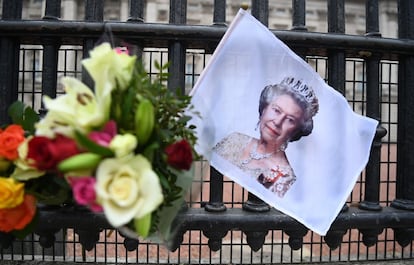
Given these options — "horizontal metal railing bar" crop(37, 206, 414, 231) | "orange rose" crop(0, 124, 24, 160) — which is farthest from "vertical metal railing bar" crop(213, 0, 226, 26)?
"orange rose" crop(0, 124, 24, 160)

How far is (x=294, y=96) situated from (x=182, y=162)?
2.31 feet

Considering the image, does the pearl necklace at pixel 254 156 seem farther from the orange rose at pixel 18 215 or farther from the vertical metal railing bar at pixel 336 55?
the orange rose at pixel 18 215

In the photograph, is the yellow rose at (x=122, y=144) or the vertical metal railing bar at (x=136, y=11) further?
the vertical metal railing bar at (x=136, y=11)

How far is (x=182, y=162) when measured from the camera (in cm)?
82

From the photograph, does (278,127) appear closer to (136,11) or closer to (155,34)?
(155,34)

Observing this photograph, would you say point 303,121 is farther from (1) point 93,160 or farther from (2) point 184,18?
(1) point 93,160

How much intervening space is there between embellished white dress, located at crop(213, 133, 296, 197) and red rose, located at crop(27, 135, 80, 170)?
65 centimetres

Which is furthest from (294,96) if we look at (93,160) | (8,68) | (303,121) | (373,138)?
(8,68)

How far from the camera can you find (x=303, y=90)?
1399 millimetres

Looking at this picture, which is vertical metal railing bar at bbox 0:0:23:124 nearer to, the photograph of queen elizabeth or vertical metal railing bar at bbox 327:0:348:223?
the photograph of queen elizabeth

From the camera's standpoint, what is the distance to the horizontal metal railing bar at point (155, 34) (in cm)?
141

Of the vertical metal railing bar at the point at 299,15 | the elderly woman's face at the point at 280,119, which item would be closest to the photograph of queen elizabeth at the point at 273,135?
the elderly woman's face at the point at 280,119

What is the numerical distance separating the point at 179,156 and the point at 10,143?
0.44 metres

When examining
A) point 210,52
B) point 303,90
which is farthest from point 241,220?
point 210,52
